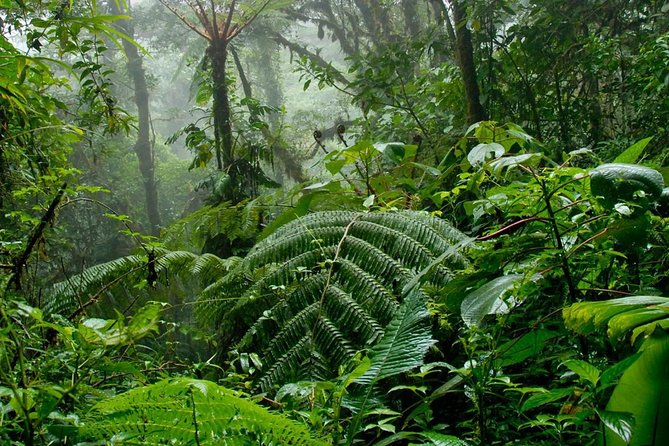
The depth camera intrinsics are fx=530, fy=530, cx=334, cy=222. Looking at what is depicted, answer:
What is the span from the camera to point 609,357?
100cm

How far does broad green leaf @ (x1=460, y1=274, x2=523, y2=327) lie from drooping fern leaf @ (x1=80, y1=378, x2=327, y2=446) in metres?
0.32

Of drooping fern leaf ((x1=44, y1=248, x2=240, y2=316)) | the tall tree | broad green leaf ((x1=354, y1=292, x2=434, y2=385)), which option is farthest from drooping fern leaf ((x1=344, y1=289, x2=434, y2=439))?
the tall tree

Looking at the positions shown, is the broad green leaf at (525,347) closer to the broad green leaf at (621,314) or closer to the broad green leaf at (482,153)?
the broad green leaf at (621,314)

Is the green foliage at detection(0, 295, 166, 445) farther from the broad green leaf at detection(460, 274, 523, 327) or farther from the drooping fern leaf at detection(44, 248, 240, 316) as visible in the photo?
the drooping fern leaf at detection(44, 248, 240, 316)

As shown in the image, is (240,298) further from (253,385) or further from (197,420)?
(197,420)

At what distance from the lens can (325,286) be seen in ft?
4.63

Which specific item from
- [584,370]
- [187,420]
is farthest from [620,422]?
[187,420]

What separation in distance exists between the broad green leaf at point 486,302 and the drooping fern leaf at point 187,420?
32cm

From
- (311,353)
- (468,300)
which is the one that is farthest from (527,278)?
(311,353)

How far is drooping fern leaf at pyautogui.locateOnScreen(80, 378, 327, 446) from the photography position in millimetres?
753

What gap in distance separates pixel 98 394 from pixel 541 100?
3.11 meters

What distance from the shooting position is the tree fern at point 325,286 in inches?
49.9

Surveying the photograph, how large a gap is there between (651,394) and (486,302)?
0.26 m

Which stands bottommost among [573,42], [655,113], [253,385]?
[253,385]
